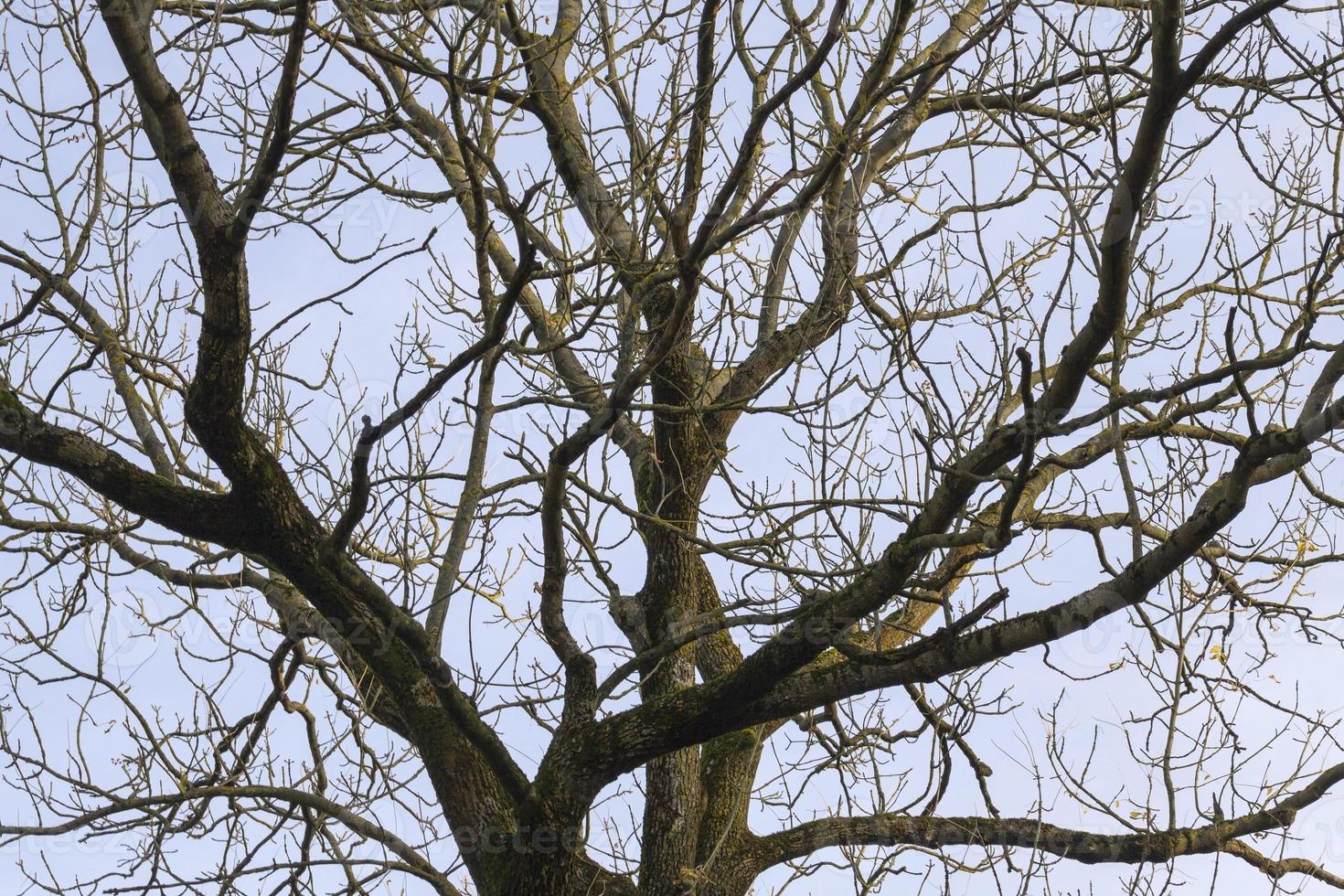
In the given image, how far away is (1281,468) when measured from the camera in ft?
11.6

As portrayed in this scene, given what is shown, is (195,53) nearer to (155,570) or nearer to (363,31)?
(363,31)

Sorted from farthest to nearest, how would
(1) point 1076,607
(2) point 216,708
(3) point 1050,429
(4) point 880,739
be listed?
(4) point 880,739 → (2) point 216,708 → (1) point 1076,607 → (3) point 1050,429

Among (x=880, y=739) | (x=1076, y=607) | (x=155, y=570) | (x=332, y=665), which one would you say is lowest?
(x=1076, y=607)

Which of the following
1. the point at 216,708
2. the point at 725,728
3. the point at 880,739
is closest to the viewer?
the point at 725,728

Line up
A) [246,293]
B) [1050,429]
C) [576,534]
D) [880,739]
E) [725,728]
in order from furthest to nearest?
[880,739], [576,534], [725,728], [246,293], [1050,429]

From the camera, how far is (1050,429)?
10.5 ft

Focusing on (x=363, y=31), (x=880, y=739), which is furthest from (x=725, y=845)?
(x=363, y=31)

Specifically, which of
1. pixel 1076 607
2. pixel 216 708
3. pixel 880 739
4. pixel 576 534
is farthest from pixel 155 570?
pixel 1076 607

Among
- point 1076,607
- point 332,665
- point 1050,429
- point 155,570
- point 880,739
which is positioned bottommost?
point 1076,607

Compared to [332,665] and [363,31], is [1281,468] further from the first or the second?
[332,665]

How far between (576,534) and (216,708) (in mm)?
2102

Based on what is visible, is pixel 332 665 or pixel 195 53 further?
pixel 332 665

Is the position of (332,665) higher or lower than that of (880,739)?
higher

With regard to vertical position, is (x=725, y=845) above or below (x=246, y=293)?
below
